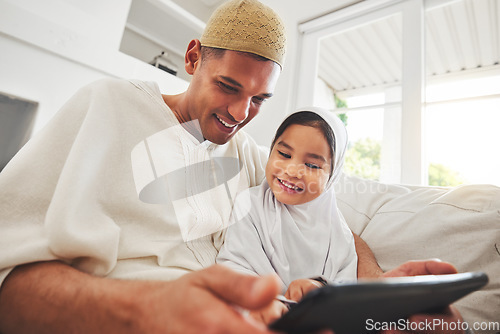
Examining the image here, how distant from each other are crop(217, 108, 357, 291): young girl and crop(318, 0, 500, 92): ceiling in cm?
165

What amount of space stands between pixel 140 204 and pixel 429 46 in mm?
2600

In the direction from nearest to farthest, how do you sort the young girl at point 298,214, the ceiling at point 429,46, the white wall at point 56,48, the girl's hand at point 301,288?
the girl's hand at point 301,288 → the young girl at point 298,214 → the white wall at point 56,48 → the ceiling at point 429,46

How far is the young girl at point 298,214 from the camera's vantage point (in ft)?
2.79

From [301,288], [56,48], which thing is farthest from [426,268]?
[56,48]

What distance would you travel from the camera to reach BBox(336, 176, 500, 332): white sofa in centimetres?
73

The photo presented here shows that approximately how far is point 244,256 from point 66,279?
46 centimetres

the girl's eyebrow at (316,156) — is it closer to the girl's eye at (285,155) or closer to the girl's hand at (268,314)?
the girl's eye at (285,155)

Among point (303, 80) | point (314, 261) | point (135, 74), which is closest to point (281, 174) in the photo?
point (314, 261)

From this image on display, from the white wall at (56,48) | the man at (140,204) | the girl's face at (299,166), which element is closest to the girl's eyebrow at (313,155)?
the girl's face at (299,166)

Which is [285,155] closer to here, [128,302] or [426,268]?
[426,268]

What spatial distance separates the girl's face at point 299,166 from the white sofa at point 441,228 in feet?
0.90

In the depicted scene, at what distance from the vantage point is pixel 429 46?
2.15m

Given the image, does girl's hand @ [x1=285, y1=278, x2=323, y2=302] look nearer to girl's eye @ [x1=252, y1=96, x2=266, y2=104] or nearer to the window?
girl's eye @ [x1=252, y1=96, x2=266, y2=104]

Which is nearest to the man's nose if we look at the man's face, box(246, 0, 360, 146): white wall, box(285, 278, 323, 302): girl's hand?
the man's face
